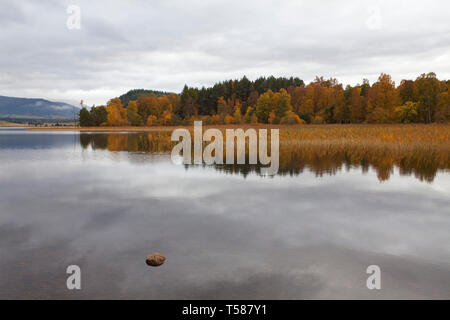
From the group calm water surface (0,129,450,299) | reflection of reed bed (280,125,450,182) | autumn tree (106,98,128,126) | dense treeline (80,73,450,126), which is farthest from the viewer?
autumn tree (106,98,128,126)

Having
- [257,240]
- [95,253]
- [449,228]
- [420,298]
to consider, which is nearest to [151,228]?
[95,253]

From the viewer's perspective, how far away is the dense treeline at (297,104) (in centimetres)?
7338

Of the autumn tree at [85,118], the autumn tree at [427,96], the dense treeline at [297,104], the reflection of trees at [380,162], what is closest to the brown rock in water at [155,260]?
the reflection of trees at [380,162]

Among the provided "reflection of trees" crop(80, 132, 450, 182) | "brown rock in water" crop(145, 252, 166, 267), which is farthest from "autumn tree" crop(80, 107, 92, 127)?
"brown rock in water" crop(145, 252, 166, 267)

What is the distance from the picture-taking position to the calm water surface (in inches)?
216

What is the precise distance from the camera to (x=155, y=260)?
6.22m

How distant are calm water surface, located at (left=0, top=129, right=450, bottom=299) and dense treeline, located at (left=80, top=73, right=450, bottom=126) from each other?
185 feet

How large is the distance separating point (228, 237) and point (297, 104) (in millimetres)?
113822

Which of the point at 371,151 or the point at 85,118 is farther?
the point at 85,118

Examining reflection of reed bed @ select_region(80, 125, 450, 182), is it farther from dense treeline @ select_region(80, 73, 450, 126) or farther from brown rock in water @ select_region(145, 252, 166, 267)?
dense treeline @ select_region(80, 73, 450, 126)

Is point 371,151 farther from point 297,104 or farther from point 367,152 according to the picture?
point 297,104

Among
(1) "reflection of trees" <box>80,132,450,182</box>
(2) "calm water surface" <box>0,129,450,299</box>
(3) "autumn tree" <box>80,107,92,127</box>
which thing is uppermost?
(3) "autumn tree" <box>80,107,92,127</box>

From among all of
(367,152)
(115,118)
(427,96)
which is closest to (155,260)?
(367,152)
